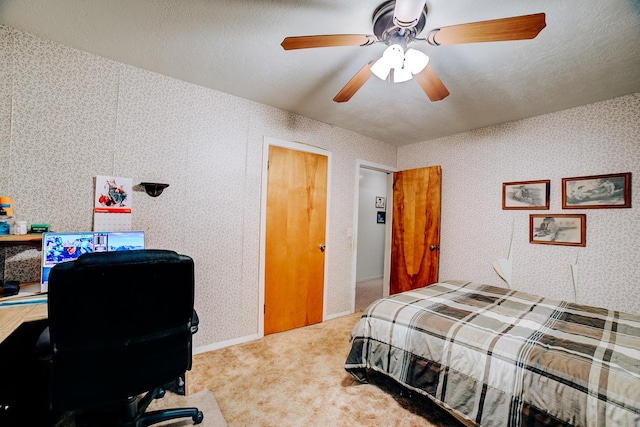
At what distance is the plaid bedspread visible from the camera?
1.15m

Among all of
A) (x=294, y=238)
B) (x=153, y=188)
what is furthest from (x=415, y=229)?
(x=153, y=188)

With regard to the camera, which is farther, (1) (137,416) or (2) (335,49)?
(2) (335,49)

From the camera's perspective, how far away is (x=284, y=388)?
78.1 inches

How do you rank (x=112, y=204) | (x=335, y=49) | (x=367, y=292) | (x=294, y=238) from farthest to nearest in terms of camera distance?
1. (x=367, y=292)
2. (x=294, y=238)
3. (x=112, y=204)
4. (x=335, y=49)

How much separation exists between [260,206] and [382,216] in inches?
148

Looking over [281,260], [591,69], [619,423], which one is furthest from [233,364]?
[591,69]

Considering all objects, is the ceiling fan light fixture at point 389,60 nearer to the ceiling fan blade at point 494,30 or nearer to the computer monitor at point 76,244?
the ceiling fan blade at point 494,30

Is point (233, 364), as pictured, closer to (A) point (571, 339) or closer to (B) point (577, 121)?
(A) point (571, 339)

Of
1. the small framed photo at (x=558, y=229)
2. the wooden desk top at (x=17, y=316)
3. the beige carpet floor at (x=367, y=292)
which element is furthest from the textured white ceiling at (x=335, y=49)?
the beige carpet floor at (x=367, y=292)

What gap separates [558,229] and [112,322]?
148 inches

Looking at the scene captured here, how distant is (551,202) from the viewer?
2.81m

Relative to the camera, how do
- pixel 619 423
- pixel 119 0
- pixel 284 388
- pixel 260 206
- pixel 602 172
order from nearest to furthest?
pixel 619 423, pixel 119 0, pixel 284 388, pixel 602 172, pixel 260 206

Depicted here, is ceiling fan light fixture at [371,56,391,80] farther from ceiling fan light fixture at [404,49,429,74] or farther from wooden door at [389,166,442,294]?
wooden door at [389,166,442,294]

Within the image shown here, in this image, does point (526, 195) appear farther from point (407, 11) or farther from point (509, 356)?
point (407, 11)
